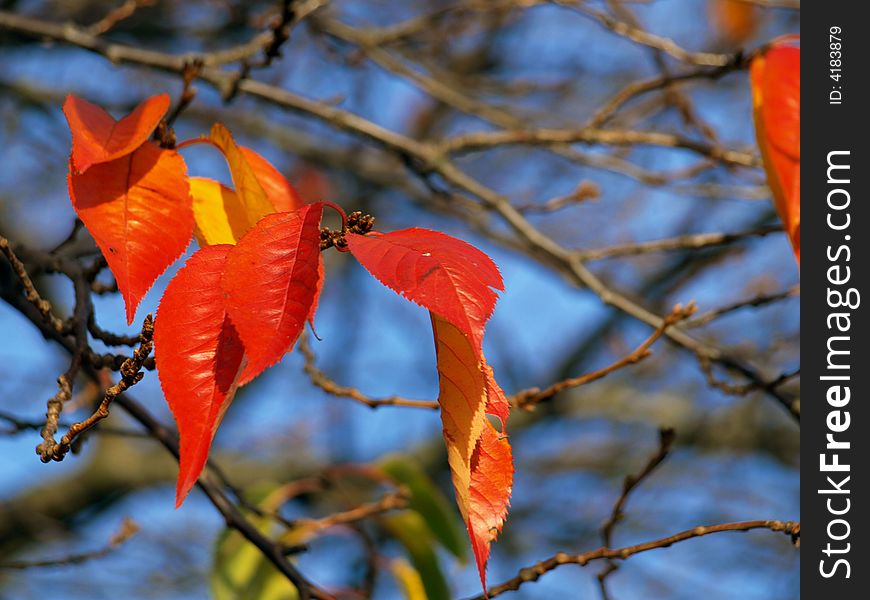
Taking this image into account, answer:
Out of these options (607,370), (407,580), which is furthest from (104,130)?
(407,580)

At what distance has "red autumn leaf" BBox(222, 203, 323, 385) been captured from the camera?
24.7 inches

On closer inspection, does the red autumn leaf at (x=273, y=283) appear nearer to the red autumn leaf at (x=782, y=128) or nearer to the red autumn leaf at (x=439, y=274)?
the red autumn leaf at (x=439, y=274)

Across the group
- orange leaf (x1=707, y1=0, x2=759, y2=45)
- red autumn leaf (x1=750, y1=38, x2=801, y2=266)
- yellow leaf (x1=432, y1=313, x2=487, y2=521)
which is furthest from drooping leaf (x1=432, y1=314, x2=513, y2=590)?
orange leaf (x1=707, y1=0, x2=759, y2=45)

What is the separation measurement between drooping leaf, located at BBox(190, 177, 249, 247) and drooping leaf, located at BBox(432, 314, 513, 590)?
29cm

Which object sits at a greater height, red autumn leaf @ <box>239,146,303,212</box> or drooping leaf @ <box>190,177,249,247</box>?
red autumn leaf @ <box>239,146,303,212</box>

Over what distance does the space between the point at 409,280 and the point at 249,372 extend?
0.13 m

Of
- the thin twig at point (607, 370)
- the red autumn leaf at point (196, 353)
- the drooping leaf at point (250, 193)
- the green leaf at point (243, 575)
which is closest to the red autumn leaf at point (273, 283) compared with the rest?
the red autumn leaf at point (196, 353)

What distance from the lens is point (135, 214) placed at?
83 cm

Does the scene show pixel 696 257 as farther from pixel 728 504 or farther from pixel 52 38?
pixel 52 38

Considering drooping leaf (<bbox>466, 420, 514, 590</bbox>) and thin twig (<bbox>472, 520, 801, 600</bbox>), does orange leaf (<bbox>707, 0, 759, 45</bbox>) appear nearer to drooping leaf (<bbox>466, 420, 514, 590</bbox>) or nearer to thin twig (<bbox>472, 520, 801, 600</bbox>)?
thin twig (<bbox>472, 520, 801, 600</bbox>)

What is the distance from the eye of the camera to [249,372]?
619mm

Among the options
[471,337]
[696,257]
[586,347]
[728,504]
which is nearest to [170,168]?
[471,337]

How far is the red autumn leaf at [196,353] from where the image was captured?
0.65 metres
